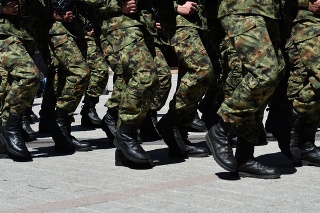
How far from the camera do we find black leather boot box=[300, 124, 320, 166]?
5.93 metres

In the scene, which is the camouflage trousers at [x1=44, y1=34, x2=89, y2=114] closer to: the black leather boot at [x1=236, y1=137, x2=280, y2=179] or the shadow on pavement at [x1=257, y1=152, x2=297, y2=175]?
the shadow on pavement at [x1=257, y1=152, x2=297, y2=175]

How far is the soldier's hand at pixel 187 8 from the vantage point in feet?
20.2

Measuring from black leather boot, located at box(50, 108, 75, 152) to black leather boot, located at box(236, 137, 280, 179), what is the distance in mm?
2047

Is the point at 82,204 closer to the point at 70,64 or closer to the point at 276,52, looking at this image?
the point at 276,52

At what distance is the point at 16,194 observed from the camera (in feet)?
16.3

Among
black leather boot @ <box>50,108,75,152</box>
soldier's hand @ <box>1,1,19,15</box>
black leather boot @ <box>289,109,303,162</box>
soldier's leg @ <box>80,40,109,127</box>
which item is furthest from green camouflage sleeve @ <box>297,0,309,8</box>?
soldier's leg @ <box>80,40,109,127</box>

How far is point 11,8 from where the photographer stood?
6.21 meters

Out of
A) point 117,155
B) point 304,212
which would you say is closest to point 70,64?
point 117,155

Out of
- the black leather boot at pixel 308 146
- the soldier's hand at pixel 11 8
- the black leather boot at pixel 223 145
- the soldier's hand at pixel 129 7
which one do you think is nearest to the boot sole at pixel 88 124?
the soldier's hand at pixel 11 8

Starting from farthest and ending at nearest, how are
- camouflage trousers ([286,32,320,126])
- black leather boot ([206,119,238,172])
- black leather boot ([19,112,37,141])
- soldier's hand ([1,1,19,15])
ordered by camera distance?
black leather boot ([19,112,37,141])
soldier's hand ([1,1,19,15])
camouflage trousers ([286,32,320,126])
black leather boot ([206,119,238,172])

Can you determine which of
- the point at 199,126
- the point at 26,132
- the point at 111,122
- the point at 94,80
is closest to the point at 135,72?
the point at 111,122

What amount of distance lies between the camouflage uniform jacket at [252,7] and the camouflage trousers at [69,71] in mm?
1955

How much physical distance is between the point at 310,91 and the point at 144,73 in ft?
4.05

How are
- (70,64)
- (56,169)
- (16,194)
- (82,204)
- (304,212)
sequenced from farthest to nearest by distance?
(70,64)
(56,169)
(16,194)
(82,204)
(304,212)
